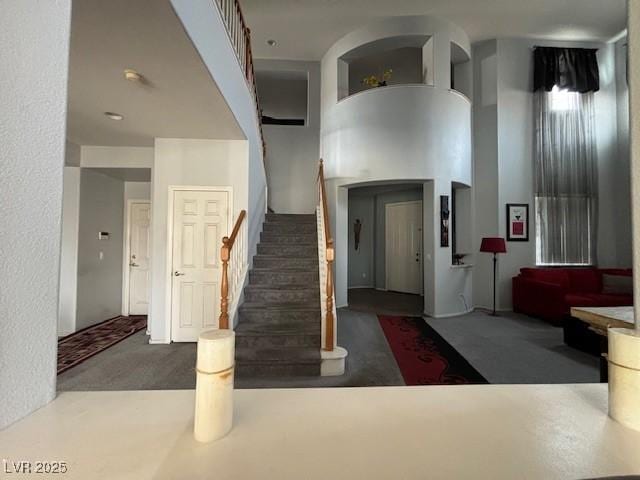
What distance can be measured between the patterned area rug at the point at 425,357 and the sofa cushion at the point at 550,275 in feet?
8.02

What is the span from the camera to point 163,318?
3.54 metres

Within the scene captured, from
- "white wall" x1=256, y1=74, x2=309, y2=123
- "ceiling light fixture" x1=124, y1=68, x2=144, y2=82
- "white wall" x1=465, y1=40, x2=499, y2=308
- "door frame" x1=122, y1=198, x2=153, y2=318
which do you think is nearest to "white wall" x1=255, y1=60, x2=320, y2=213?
"white wall" x1=256, y1=74, x2=309, y2=123

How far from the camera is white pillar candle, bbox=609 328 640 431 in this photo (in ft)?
2.08

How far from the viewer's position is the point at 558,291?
4355 mm

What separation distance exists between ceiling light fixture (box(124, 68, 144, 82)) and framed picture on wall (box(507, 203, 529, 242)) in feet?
20.1

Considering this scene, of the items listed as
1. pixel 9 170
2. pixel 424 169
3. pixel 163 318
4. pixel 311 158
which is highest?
pixel 311 158

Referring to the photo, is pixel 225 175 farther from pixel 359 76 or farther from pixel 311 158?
pixel 359 76

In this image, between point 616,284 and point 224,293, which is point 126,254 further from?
point 616,284

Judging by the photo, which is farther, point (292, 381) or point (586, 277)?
point (586, 277)

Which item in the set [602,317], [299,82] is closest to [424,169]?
[602,317]

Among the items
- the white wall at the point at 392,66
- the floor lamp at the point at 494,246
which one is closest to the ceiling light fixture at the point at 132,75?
the white wall at the point at 392,66

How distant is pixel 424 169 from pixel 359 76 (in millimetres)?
3799

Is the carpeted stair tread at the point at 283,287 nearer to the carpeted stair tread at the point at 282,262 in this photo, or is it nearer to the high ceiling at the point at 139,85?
the carpeted stair tread at the point at 282,262

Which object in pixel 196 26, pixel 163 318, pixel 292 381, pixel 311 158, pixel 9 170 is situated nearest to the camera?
pixel 9 170
